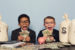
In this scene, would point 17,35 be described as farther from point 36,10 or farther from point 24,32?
→ point 36,10

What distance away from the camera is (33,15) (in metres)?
1.45

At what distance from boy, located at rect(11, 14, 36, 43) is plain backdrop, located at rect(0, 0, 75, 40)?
4.3 inches

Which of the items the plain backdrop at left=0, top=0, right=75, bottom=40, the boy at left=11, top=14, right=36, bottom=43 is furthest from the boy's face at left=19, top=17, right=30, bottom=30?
the plain backdrop at left=0, top=0, right=75, bottom=40

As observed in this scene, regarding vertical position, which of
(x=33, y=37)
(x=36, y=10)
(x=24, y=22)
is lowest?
(x=33, y=37)

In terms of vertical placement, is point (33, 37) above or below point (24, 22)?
below

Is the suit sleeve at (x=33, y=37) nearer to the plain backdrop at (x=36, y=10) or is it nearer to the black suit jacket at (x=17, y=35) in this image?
the black suit jacket at (x=17, y=35)

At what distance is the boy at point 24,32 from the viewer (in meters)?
1.31

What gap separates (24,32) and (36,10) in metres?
0.25

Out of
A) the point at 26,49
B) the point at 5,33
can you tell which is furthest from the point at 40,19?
the point at 26,49

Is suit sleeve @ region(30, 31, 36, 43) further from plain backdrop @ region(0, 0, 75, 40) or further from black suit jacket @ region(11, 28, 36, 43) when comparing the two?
plain backdrop @ region(0, 0, 75, 40)

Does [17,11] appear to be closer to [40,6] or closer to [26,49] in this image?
[40,6]

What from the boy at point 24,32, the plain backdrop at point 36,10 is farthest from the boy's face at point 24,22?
the plain backdrop at point 36,10

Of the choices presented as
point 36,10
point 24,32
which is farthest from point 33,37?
point 36,10

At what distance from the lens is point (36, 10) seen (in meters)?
1.45
